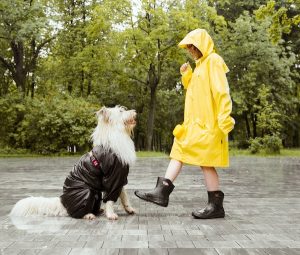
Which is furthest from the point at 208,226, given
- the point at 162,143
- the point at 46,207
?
the point at 162,143

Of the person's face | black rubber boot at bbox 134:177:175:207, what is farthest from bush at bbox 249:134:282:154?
black rubber boot at bbox 134:177:175:207

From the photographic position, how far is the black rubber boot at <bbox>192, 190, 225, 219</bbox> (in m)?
6.08

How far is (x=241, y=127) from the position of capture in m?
42.7

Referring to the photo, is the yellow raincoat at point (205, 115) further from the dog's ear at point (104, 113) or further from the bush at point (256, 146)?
the bush at point (256, 146)

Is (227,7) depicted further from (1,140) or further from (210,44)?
(210,44)

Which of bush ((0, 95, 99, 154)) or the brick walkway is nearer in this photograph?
the brick walkway

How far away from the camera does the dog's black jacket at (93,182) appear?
5988mm

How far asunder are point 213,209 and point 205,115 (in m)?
1.12

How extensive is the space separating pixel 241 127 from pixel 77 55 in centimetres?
1664

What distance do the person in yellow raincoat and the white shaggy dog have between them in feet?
1.17

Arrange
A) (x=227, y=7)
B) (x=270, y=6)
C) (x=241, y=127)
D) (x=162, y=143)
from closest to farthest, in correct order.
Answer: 1. (x=270, y=6)
2. (x=227, y=7)
3. (x=241, y=127)
4. (x=162, y=143)

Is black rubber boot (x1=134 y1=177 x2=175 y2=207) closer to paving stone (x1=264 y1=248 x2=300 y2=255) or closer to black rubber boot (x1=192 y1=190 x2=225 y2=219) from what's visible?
black rubber boot (x1=192 y1=190 x2=225 y2=219)

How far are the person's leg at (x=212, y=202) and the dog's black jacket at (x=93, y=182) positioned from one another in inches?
38.0

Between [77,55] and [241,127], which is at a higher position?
[77,55]
